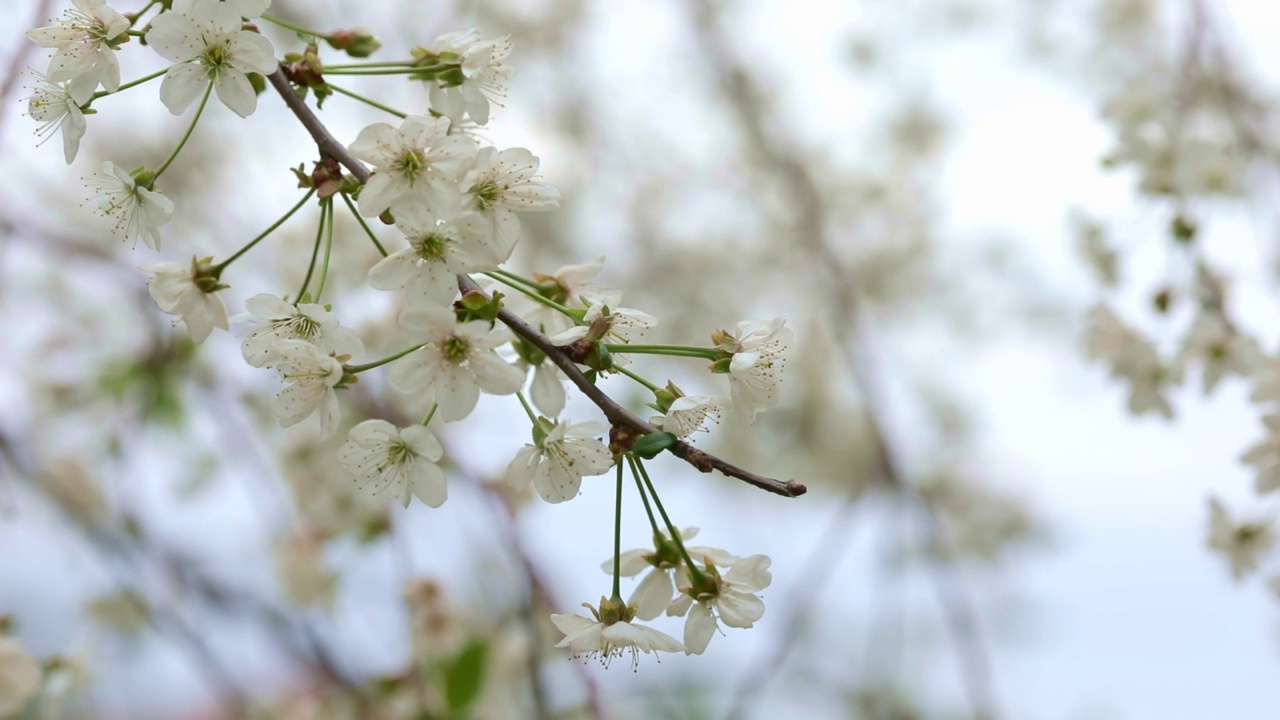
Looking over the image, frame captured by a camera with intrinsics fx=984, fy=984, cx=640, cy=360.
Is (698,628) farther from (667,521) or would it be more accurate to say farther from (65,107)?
(65,107)

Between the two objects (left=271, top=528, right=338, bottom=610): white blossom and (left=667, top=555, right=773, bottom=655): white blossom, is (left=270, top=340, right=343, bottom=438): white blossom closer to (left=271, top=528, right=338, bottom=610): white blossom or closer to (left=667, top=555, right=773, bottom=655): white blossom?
(left=667, top=555, right=773, bottom=655): white blossom

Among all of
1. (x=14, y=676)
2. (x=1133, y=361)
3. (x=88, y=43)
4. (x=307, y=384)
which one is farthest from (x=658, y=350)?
(x=1133, y=361)

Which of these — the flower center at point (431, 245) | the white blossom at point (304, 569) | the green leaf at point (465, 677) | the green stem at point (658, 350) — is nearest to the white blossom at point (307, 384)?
the flower center at point (431, 245)

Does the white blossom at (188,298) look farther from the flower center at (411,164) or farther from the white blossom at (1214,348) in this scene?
the white blossom at (1214,348)

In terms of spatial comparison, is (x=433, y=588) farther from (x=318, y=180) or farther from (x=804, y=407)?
(x=804, y=407)

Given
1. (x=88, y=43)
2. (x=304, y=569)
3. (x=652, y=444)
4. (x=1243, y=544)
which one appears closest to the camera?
(x=652, y=444)

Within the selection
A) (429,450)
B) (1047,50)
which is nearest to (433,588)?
(429,450)

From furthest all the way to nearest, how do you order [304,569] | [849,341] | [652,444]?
1. [849,341]
2. [304,569]
3. [652,444]
